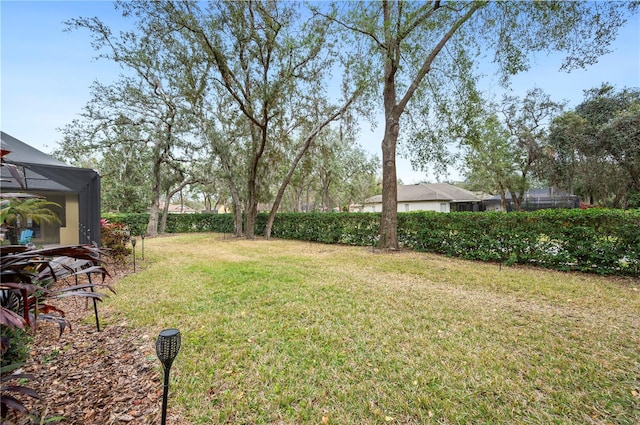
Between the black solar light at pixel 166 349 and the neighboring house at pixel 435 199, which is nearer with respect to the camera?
the black solar light at pixel 166 349

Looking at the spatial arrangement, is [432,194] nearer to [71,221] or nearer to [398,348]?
[398,348]

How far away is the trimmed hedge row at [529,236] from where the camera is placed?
17.3ft

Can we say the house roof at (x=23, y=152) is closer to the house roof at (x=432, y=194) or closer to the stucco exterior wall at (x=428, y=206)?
the stucco exterior wall at (x=428, y=206)

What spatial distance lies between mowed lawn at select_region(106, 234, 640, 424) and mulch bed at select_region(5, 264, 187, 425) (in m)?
0.21

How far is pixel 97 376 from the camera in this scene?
220cm

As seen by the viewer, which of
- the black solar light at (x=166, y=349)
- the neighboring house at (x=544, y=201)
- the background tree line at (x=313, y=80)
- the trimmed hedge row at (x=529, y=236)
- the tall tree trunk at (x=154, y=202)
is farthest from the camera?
the neighboring house at (x=544, y=201)

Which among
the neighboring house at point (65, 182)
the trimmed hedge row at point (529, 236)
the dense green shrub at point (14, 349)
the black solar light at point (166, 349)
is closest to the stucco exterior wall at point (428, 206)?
the trimmed hedge row at point (529, 236)

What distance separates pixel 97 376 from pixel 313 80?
10722mm

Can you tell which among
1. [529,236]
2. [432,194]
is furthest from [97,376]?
[432,194]

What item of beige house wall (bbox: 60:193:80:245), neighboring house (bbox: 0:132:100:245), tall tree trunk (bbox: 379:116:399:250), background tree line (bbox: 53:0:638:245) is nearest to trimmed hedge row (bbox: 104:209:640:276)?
tall tree trunk (bbox: 379:116:399:250)

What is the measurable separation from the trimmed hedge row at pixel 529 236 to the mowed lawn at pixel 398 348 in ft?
1.95

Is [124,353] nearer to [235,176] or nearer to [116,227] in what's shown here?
[116,227]

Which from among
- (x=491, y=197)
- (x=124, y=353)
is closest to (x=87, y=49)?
(x=124, y=353)

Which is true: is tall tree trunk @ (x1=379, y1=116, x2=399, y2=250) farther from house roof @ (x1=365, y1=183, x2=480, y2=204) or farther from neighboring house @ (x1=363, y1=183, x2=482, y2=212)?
house roof @ (x1=365, y1=183, x2=480, y2=204)
